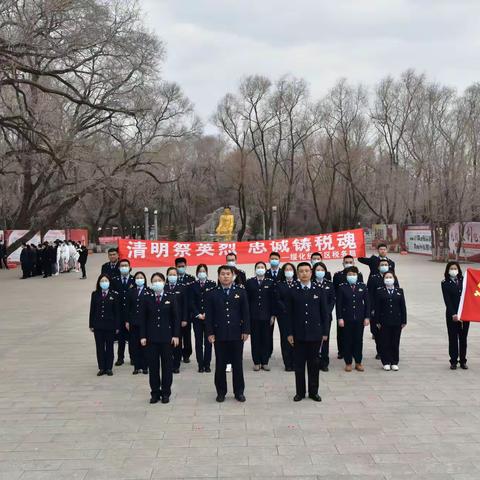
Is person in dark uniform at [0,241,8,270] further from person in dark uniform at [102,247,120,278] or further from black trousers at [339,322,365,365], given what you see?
black trousers at [339,322,365,365]

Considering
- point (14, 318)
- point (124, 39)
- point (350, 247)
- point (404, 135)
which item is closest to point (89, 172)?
point (124, 39)

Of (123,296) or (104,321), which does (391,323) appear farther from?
(104,321)

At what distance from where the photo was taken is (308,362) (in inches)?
245

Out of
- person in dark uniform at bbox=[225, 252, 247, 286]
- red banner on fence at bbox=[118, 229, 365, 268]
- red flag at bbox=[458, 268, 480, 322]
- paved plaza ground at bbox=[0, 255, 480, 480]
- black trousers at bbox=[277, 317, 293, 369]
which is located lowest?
paved plaza ground at bbox=[0, 255, 480, 480]

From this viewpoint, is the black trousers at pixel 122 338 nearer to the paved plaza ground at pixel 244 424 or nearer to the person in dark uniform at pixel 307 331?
the paved plaza ground at pixel 244 424

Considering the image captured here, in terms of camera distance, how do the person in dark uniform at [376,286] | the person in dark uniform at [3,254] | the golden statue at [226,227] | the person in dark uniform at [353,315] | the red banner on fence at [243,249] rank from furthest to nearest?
the golden statue at [226,227], the person in dark uniform at [3,254], the red banner on fence at [243,249], the person in dark uniform at [376,286], the person in dark uniform at [353,315]

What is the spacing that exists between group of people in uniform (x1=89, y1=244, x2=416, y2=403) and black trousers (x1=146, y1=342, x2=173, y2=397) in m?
0.01

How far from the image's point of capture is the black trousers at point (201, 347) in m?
7.57

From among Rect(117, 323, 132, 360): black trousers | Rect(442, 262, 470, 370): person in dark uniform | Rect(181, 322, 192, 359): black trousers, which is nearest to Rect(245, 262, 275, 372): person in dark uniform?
Rect(181, 322, 192, 359): black trousers

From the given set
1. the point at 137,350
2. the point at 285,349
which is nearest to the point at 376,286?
the point at 285,349

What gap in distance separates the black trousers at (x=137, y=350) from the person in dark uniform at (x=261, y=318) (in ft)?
5.09

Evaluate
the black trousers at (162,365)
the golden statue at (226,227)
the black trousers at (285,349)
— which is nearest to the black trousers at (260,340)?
the black trousers at (285,349)

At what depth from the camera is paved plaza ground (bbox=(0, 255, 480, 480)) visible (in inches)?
174

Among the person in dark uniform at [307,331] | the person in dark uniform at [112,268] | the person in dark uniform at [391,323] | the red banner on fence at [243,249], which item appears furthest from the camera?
the red banner on fence at [243,249]
